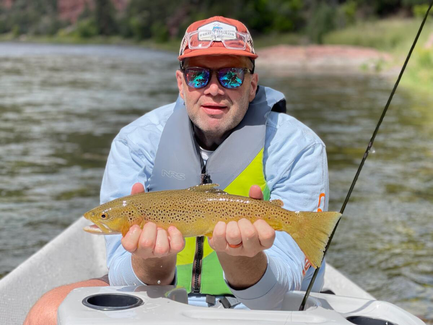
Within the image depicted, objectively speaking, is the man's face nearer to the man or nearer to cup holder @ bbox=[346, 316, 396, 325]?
the man

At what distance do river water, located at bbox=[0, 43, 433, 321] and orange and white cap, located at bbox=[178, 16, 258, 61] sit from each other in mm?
3037

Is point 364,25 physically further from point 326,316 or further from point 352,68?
point 326,316

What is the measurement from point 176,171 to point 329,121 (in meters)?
12.6

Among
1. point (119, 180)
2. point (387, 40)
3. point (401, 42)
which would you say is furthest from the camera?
point (387, 40)

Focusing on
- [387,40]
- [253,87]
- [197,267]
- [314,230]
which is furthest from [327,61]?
[314,230]

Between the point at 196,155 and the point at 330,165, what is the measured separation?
299 inches

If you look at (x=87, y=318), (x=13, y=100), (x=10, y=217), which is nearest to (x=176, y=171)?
(x=87, y=318)

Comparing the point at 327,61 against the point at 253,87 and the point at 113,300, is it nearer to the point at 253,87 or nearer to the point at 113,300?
the point at 253,87

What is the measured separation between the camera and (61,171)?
10.1 meters

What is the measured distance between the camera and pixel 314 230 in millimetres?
2463

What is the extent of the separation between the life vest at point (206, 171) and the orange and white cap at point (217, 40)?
38cm

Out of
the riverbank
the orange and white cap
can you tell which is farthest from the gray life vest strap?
the riverbank

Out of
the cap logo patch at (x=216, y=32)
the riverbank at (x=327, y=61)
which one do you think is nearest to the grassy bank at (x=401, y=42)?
the riverbank at (x=327, y=61)

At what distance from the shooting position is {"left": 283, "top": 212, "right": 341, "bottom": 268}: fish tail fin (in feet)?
8.02
